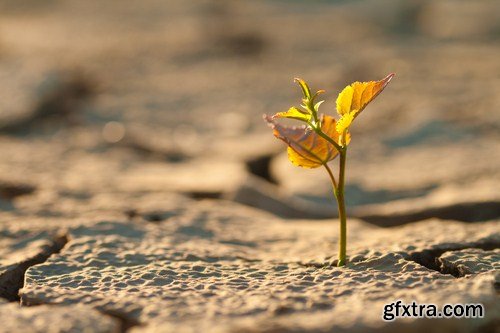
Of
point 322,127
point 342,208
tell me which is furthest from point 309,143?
point 342,208

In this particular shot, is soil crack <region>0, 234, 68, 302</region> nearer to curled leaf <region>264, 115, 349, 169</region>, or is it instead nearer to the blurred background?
the blurred background

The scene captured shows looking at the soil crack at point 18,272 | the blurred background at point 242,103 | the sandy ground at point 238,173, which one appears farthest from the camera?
the blurred background at point 242,103

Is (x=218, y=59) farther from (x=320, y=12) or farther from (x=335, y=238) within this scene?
(x=335, y=238)

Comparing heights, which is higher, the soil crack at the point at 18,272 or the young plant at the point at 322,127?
the young plant at the point at 322,127

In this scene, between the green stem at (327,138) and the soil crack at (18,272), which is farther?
the soil crack at (18,272)

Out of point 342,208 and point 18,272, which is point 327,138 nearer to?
point 342,208

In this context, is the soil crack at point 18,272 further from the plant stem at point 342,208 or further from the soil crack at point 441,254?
the soil crack at point 441,254

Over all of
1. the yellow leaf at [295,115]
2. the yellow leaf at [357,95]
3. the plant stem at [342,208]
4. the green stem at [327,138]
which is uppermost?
the yellow leaf at [357,95]

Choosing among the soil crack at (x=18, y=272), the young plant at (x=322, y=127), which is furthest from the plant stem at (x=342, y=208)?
the soil crack at (x=18, y=272)
